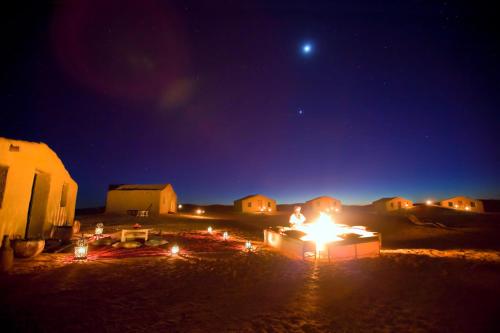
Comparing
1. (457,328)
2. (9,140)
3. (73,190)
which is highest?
(9,140)

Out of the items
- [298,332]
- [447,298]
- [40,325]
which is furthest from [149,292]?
[447,298]

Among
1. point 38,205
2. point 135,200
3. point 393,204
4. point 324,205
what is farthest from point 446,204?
point 38,205

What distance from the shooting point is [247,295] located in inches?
257

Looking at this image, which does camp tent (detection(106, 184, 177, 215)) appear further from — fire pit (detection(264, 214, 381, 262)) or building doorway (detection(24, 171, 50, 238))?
fire pit (detection(264, 214, 381, 262))

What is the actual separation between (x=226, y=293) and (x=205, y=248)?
21.5 feet

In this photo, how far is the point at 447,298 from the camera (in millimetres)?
6461

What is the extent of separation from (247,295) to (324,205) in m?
47.2

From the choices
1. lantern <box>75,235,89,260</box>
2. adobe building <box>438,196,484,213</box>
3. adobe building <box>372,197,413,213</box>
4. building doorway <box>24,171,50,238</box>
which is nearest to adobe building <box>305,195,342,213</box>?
Result: adobe building <box>372,197,413,213</box>

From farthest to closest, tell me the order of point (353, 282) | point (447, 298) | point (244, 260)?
point (244, 260) → point (353, 282) → point (447, 298)

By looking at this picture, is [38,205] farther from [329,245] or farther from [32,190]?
[329,245]

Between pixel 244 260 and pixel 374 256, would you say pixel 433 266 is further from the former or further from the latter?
pixel 244 260

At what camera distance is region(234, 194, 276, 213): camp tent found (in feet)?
160

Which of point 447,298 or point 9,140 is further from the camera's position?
point 9,140

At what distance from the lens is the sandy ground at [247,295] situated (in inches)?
194
